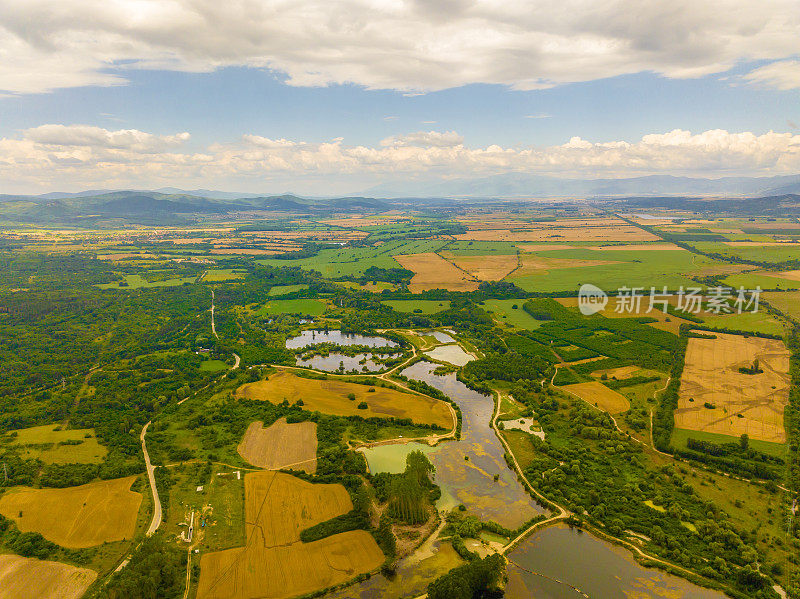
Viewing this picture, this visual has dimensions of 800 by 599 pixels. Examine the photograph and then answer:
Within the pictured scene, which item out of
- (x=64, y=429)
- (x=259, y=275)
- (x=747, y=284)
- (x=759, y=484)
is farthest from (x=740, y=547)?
(x=259, y=275)

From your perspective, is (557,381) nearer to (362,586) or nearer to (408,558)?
(408,558)

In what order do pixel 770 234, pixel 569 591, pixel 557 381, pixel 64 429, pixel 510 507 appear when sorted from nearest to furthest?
pixel 569 591 < pixel 510 507 < pixel 64 429 < pixel 557 381 < pixel 770 234

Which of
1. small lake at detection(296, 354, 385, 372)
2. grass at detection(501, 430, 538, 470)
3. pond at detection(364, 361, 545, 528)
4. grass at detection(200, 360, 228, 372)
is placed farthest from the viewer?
small lake at detection(296, 354, 385, 372)

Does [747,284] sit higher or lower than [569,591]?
higher

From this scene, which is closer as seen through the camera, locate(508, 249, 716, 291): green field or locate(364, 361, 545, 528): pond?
locate(364, 361, 545, 528): pond

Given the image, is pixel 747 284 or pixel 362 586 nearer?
pixel 362 586

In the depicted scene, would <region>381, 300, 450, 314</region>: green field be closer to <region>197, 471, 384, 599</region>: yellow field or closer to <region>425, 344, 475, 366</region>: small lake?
<region>425, 344, 475, 366</region>: small lake

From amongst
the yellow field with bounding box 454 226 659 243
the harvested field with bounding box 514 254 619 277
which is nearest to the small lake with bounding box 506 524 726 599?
the harvested field with bounding box 514 254 619 277

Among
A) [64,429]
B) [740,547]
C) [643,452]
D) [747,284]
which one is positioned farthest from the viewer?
[747,284]
